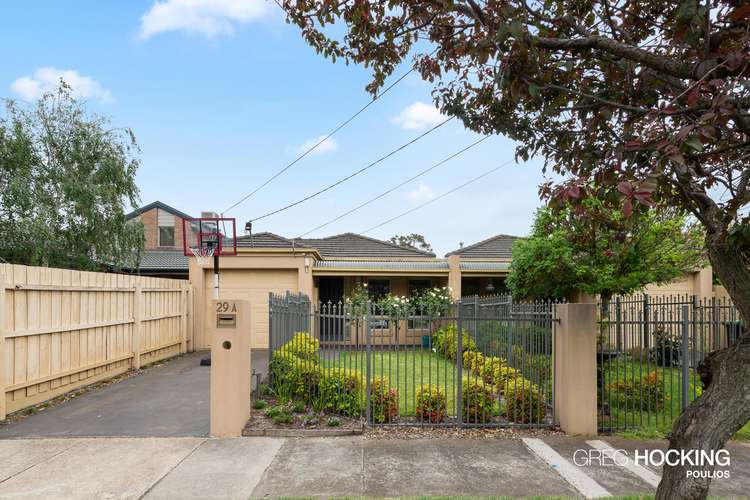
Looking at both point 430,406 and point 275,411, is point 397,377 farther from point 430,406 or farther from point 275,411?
point 275,411

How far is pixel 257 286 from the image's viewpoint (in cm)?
1559

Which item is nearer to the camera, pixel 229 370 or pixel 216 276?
pixel 229 370

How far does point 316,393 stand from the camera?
23.1 feet

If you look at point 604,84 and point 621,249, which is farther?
Answer: point 621,249

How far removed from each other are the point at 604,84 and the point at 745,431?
519 centimetres

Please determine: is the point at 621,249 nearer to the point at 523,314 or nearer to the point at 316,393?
the point at 523,314

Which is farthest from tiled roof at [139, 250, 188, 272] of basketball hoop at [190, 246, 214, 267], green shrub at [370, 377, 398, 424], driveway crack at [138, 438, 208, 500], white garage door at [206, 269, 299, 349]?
green shrub at [370, 377, 398, 424]

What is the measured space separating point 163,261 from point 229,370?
18.4m

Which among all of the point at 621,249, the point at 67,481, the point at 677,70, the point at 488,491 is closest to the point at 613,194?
the point at 677,70

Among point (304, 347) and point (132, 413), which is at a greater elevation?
point (304, 347)

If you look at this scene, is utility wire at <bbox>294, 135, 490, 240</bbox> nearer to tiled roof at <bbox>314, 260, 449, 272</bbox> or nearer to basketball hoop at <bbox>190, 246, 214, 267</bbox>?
tiled roof at <bbox>314, 260, 449, 272</bbox>

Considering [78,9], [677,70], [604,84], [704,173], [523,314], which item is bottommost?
[523,314]

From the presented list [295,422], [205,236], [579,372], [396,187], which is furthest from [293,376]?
[396,187]

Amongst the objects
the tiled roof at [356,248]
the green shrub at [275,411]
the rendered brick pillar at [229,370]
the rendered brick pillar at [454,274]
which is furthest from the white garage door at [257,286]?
the rendered brick pillar at [229,370]
